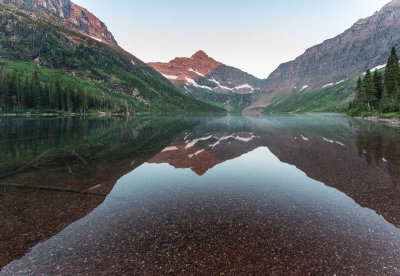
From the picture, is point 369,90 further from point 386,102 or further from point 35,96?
point 35,96

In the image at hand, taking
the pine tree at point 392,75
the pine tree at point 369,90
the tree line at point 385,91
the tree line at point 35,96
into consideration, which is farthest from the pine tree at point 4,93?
the pine tree at point 392,75

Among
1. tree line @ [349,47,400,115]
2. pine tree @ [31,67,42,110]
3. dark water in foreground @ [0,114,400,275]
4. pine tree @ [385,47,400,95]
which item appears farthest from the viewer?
pine tree @ [31,67,42,110]

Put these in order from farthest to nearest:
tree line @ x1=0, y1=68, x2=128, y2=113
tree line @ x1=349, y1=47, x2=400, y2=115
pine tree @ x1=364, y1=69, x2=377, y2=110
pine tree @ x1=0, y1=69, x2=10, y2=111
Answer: tree line @ x1=0, y1=68, x2=128, y2=113 < pine tree @ x1=0, y1=69, x2=10, y2=111 < pine tree @ x1=364, y1=69, x2=377, y2=110 < tree line @ x1=349, y1=47, x2=400, y2=115

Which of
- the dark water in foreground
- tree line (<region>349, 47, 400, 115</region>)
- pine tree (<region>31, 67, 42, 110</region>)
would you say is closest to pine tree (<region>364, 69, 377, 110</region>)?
tree line (<region>349, 47, 400, 115</region>)

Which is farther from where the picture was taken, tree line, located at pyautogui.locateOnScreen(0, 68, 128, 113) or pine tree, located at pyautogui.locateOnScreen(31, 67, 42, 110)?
pine tree, located at pyautogui.locateOnScreen(31, 67, 42, 110)

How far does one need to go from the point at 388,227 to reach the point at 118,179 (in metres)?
18.3

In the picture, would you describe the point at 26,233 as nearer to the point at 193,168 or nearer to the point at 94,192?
the point at 94,192

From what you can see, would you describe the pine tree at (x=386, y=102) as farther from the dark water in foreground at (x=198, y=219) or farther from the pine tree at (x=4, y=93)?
the pine tree at (x=4, y=93)

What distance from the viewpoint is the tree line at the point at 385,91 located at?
91.4 meters

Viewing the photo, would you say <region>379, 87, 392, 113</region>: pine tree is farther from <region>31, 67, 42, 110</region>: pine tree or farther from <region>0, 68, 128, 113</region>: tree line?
<region>31, 67, 42, 110</region>: pine tree

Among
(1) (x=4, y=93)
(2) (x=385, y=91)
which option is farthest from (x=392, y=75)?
(1) (x=4, y=93)

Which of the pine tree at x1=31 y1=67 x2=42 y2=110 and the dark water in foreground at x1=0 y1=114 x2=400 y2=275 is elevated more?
the pine tree at x1=31 y1=67 x2=42 y2=110

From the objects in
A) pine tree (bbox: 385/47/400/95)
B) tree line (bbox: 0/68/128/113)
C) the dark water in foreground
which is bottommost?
the dark water in foreground

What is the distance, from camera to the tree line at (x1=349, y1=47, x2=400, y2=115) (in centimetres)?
9138
